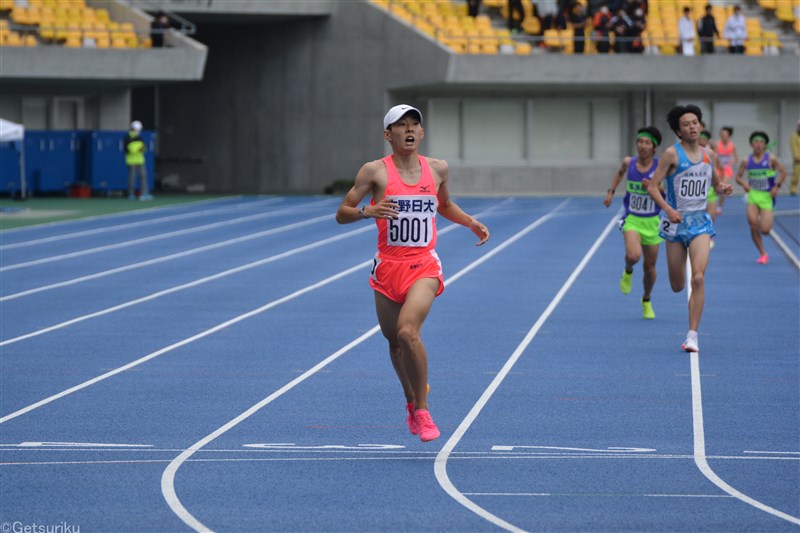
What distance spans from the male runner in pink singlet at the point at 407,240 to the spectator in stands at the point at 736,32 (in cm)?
3504

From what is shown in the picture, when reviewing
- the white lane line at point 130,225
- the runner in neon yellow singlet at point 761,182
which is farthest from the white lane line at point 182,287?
the runner in neon yellow singlet at point 761,182

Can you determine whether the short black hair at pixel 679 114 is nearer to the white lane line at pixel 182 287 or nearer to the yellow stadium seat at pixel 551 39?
the white lane line at pixel 182 287

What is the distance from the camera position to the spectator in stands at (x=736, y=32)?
41344mm

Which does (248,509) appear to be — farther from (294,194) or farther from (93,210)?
(294,194)

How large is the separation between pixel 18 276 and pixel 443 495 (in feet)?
42.2

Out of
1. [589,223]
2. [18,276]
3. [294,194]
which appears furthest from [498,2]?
[18,276]

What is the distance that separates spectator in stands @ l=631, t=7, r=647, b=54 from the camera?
40.8 metres

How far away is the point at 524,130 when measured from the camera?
44.0 m

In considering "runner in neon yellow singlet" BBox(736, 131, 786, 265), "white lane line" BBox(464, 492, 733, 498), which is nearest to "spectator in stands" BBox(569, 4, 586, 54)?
"runner in neon yellow singlet" BBox(736, 131, 786, 265)

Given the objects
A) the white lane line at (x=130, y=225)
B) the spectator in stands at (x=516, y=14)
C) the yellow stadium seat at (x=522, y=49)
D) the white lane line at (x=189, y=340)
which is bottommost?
the white lane line at (x=189, y=340)

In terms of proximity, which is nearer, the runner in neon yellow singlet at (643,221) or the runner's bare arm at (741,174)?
the runner in neon yellow singlet at (643,221)

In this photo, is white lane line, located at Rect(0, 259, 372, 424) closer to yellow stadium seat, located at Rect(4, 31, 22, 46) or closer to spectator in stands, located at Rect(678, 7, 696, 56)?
yellow stadium seat, located at Rect(4, 31, 22, 46)

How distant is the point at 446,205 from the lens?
329 inches

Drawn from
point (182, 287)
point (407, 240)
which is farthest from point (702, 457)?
point (182, 287)
